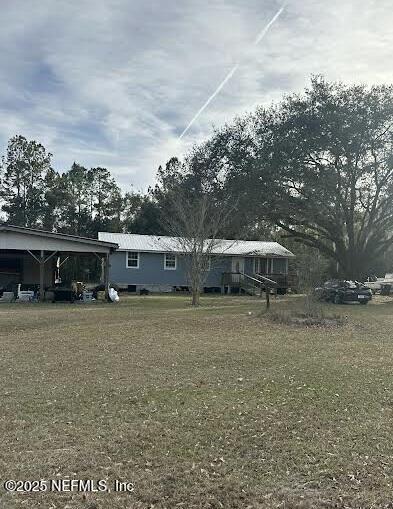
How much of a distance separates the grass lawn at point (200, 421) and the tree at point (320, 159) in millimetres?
17168

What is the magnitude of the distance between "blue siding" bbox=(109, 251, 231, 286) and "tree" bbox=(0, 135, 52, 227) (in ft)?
75.1

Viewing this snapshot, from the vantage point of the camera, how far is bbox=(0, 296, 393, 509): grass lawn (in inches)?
141

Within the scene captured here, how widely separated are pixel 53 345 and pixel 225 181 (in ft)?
68.7

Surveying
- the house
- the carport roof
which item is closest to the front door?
the house

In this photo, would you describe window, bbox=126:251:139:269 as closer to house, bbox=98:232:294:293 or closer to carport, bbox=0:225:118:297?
house, bbox=98:232:294:293

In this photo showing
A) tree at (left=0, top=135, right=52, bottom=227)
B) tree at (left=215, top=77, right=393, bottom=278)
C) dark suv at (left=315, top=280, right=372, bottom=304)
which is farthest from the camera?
tree at (left=0, top=135, right=52, bottom=227)

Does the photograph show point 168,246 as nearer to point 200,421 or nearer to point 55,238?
point 55,238

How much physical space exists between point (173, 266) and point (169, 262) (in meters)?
0.37

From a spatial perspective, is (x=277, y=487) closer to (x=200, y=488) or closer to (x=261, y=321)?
(x=200, y=488)

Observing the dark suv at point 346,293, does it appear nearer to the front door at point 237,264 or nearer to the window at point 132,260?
the front door at point 237,264

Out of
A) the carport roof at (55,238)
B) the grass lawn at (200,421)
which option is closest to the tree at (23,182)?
the carport roof at (55,238)

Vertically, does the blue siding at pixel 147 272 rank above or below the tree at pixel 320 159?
below

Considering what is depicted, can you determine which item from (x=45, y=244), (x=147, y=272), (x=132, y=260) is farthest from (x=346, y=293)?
(x=45, y=244)

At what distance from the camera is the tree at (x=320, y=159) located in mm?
25859
